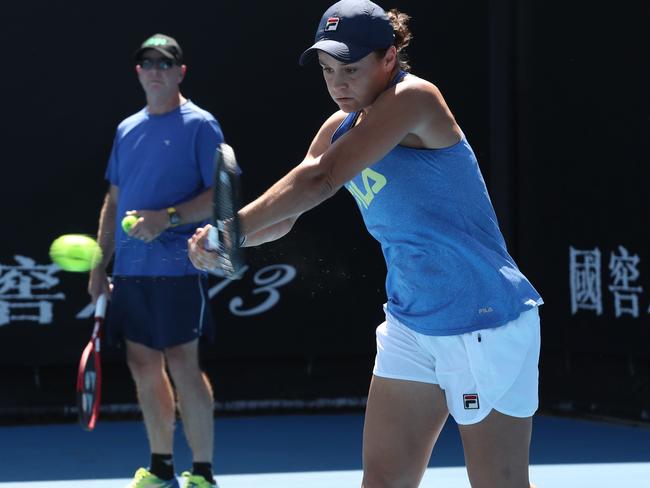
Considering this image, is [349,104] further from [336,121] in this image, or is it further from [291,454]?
[291,454]

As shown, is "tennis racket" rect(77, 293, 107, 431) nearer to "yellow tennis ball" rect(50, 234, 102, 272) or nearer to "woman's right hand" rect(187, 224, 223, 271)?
"yellow tennis ball" rect(50, 234, 102, 272)

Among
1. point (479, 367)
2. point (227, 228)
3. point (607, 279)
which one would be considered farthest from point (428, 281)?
point (607, 279)

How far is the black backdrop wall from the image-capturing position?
613cm

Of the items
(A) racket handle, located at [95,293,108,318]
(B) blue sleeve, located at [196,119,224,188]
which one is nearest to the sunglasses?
(B) blue sleeve, located at [196,119,224,188]

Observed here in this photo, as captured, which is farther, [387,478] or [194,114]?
[194,114]

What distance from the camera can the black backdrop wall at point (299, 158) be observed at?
6133mm

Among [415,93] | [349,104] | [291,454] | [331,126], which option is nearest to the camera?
[415,93]

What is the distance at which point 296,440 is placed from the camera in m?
6.07

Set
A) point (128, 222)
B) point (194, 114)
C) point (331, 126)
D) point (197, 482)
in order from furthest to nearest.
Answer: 1. point (194, 114)
2. point (197, 482)
3. point (128, 222)
4. point (331, 126)

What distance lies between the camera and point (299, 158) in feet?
20.7

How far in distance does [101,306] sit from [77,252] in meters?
0.24

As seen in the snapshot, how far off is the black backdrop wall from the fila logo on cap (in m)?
Answer: 3.24

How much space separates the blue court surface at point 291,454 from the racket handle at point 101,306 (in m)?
0.68

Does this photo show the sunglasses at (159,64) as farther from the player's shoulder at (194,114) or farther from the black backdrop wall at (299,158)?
the black backdrop wall at (299,158)
